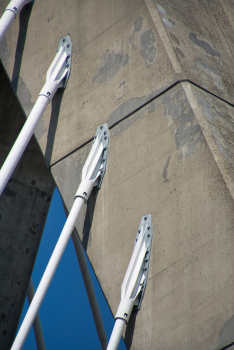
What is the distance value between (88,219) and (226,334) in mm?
2223

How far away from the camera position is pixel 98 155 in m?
5.45

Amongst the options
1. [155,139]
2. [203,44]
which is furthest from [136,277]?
[203,44]

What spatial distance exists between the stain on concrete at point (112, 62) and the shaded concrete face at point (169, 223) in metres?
0.76

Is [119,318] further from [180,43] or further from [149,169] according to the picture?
[180,43]

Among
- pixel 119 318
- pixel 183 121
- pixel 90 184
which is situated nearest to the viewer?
pixel 119 318

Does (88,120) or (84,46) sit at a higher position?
(84,46)

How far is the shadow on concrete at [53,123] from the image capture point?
6.09 m

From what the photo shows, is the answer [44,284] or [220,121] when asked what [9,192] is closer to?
[44,284]

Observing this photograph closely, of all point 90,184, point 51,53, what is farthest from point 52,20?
point 90,184

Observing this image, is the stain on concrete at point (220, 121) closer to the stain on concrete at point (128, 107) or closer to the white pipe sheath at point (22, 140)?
the stain on concrete at point (128, 107)

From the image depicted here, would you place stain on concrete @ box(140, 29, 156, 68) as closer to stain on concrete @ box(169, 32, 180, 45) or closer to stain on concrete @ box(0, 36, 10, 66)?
stain on concrete @ box(169, 32, 180, 45)

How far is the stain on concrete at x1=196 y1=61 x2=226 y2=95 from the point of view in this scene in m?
5.27

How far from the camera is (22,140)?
5.46 metres

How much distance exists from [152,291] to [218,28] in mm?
3706
